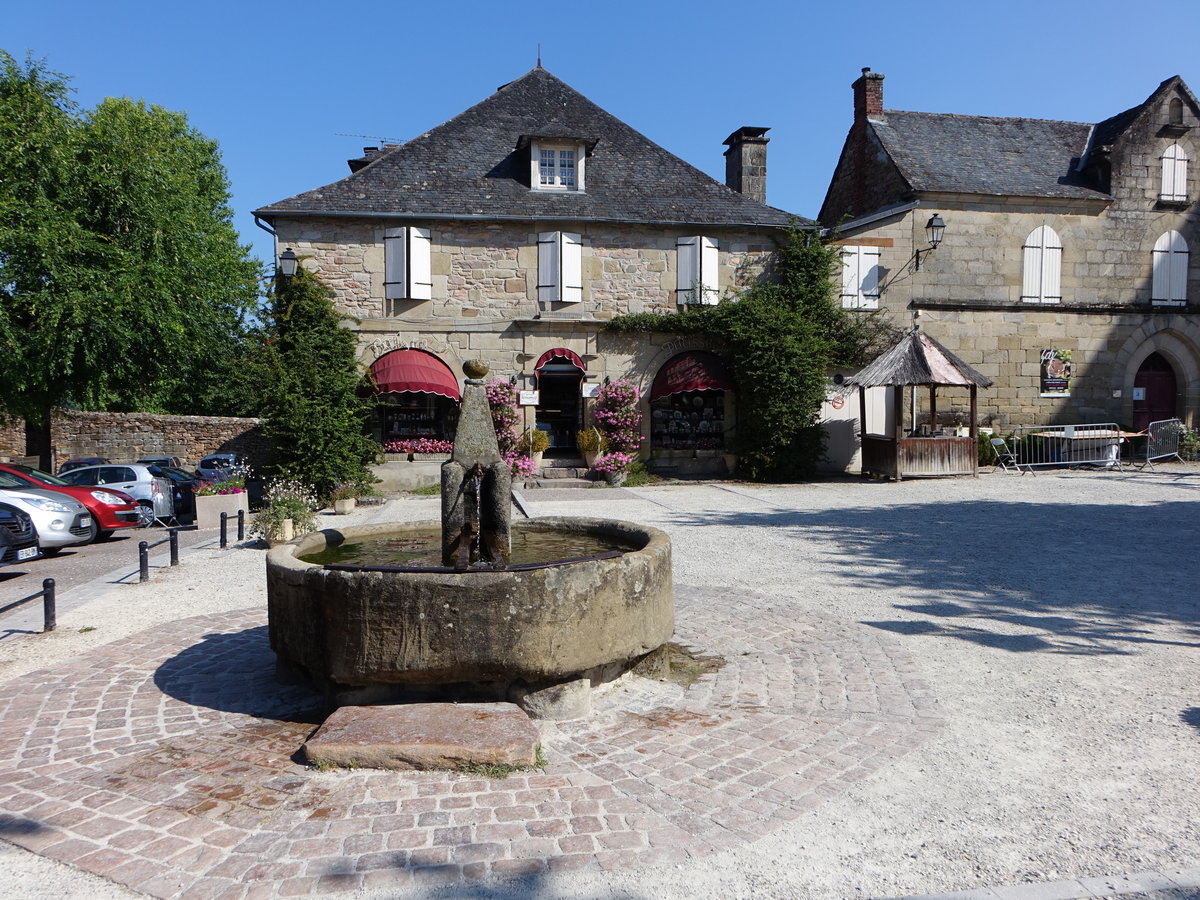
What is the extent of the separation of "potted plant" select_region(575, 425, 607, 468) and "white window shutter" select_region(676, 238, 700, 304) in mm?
3910

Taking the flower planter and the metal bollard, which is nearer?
the metal bollard

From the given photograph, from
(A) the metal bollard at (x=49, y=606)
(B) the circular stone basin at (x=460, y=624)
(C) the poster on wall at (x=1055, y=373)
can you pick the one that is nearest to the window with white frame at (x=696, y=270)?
(C) the poster on wall at (x=1055, y=373)

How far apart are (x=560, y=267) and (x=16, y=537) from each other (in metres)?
11.9

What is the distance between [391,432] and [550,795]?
52.0 feet

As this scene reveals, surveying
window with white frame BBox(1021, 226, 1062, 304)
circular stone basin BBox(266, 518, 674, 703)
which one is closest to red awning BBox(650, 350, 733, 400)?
window with white frame BBox(1021, 226, 1062, 304)

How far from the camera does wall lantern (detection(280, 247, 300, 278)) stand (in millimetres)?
16797

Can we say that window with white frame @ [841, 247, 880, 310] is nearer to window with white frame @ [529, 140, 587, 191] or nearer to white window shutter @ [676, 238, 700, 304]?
white window shutter @ [676, 238, 700, 304]

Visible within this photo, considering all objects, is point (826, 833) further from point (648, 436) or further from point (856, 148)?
point (856, 148)

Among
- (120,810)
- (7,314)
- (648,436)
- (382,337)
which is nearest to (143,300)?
(7,314)

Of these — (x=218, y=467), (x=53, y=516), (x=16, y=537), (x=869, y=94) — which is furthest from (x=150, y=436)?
(x=869, y=94)

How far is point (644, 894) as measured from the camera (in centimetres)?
275

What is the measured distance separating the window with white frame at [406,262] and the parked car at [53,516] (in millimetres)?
8342

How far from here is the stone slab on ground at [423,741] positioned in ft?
12.0

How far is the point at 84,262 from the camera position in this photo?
16859 mm
